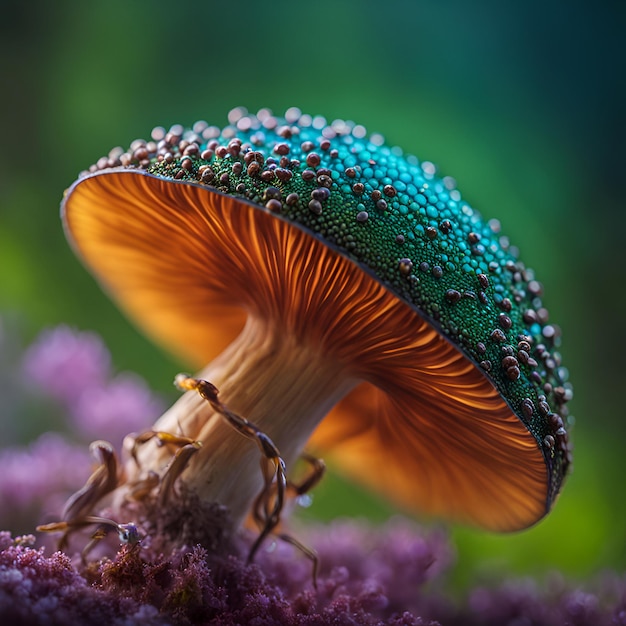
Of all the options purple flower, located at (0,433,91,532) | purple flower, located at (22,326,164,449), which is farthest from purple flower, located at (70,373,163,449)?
purple flower, located at (0,433,91,532)

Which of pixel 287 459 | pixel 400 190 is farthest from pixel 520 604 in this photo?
pixel 400 190

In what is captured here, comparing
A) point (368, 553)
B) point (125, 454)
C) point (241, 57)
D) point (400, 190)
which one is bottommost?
point (125, 454)

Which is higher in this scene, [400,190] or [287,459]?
[400,190]

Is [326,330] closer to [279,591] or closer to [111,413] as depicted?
[279,591]

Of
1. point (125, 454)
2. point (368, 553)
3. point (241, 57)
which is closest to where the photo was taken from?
point (125, 454)

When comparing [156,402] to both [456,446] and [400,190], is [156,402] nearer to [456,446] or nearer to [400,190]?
[456,446]

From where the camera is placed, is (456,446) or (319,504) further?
(319,504)
